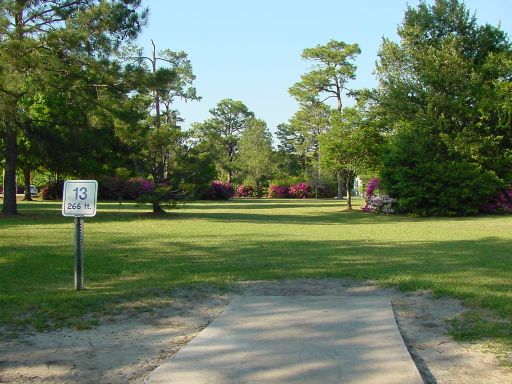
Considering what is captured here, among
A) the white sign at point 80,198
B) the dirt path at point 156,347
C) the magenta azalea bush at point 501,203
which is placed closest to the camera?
the dirt path at point 156,347

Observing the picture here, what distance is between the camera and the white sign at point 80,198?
23.7 feet

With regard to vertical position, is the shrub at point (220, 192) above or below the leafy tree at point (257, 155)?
below

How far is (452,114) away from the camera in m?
28.2

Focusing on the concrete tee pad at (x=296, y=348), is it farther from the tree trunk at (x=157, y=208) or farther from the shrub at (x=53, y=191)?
the shrub at (x=53, y=191)

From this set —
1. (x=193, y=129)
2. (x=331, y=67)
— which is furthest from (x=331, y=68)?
(x=193, y=129)

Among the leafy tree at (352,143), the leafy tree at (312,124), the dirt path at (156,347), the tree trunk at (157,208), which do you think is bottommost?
the dirt path at (156,347)

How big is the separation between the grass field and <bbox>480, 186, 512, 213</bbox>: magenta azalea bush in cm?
1248

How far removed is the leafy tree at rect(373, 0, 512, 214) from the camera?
2731cm

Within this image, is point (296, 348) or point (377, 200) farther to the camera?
point (377, 200)

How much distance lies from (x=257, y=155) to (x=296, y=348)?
65.2 metres

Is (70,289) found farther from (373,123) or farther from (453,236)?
(373,123)

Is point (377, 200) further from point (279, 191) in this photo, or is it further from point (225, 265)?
point (279, 191)

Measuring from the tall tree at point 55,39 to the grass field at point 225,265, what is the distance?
5.71 meters

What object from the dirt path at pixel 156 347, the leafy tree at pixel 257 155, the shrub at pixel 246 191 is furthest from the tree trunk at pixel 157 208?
the shrub at pixel 246 191
